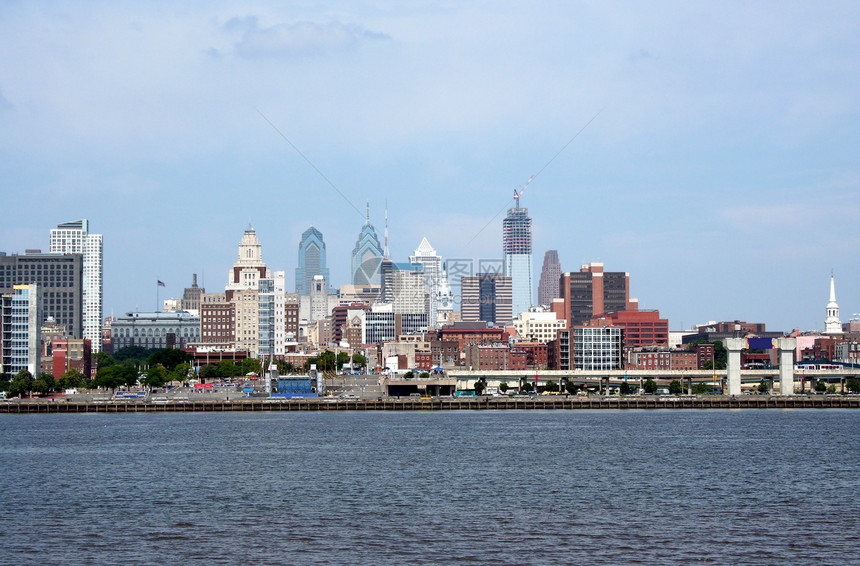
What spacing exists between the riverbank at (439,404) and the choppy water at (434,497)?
51996 millimetres

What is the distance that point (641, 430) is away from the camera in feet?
414

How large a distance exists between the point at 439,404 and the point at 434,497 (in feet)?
380

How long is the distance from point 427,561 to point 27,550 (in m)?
17.7

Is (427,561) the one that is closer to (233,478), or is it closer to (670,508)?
(670,508)

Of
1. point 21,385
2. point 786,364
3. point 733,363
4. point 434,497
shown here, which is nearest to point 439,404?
point 733,363

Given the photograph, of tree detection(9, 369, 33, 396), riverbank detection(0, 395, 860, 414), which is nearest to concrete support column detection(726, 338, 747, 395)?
riverbank detection(0, 395, 860, 414)

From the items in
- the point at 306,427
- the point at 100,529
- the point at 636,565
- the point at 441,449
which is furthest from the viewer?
the point at 306,427

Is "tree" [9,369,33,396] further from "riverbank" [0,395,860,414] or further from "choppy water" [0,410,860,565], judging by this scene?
"choppy water" [0,410,860,565]

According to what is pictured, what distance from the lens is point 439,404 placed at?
18525cm

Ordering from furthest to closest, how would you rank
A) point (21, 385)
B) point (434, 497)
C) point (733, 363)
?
point (21, 385)
point (733, 363)
point (434, 497)

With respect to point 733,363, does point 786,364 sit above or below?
below

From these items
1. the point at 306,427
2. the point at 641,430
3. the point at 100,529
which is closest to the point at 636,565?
the point at 100,529

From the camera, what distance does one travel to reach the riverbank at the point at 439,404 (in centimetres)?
17725

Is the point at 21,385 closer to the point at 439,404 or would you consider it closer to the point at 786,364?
the point at 439,404
